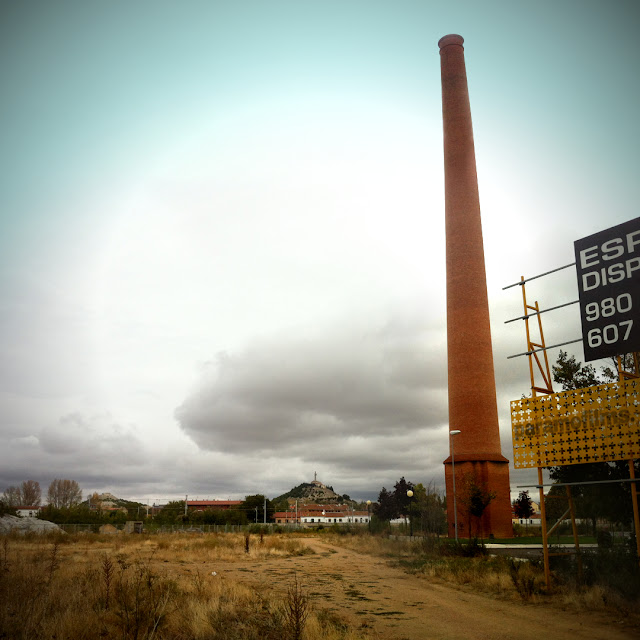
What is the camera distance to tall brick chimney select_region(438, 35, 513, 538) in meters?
29.9

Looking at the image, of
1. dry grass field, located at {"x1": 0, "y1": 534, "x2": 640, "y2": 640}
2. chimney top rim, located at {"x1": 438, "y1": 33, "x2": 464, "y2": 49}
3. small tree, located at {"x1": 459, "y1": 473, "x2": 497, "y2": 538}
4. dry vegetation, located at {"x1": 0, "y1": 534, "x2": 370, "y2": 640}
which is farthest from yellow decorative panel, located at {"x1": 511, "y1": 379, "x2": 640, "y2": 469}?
chimney top rim, located at {"x1": 438, "y1": 33, "x2": 464, "y2": 49}

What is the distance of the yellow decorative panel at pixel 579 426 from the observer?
12836mm

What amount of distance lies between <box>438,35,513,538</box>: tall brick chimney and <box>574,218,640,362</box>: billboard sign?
17371 mm

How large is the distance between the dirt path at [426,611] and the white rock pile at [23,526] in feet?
85.2

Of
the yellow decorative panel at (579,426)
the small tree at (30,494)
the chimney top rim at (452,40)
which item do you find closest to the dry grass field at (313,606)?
the yellow decorative panel at (579,426)

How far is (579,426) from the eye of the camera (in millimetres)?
13859

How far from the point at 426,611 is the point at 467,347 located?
20.2 m

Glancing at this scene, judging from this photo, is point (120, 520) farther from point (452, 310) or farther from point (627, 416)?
point (627, 416)

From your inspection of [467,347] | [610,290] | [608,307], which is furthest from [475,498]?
[610,290]

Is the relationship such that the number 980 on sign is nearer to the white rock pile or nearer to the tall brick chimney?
the tall brick chimney

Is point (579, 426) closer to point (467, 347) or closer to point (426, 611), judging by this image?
point (426, 611)

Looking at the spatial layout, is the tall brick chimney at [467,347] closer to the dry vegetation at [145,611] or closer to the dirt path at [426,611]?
the dirt path at [426,611]

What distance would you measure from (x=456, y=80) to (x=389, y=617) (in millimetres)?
33610

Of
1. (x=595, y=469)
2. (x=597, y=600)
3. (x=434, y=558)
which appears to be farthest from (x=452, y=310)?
(x=597, y=600)
